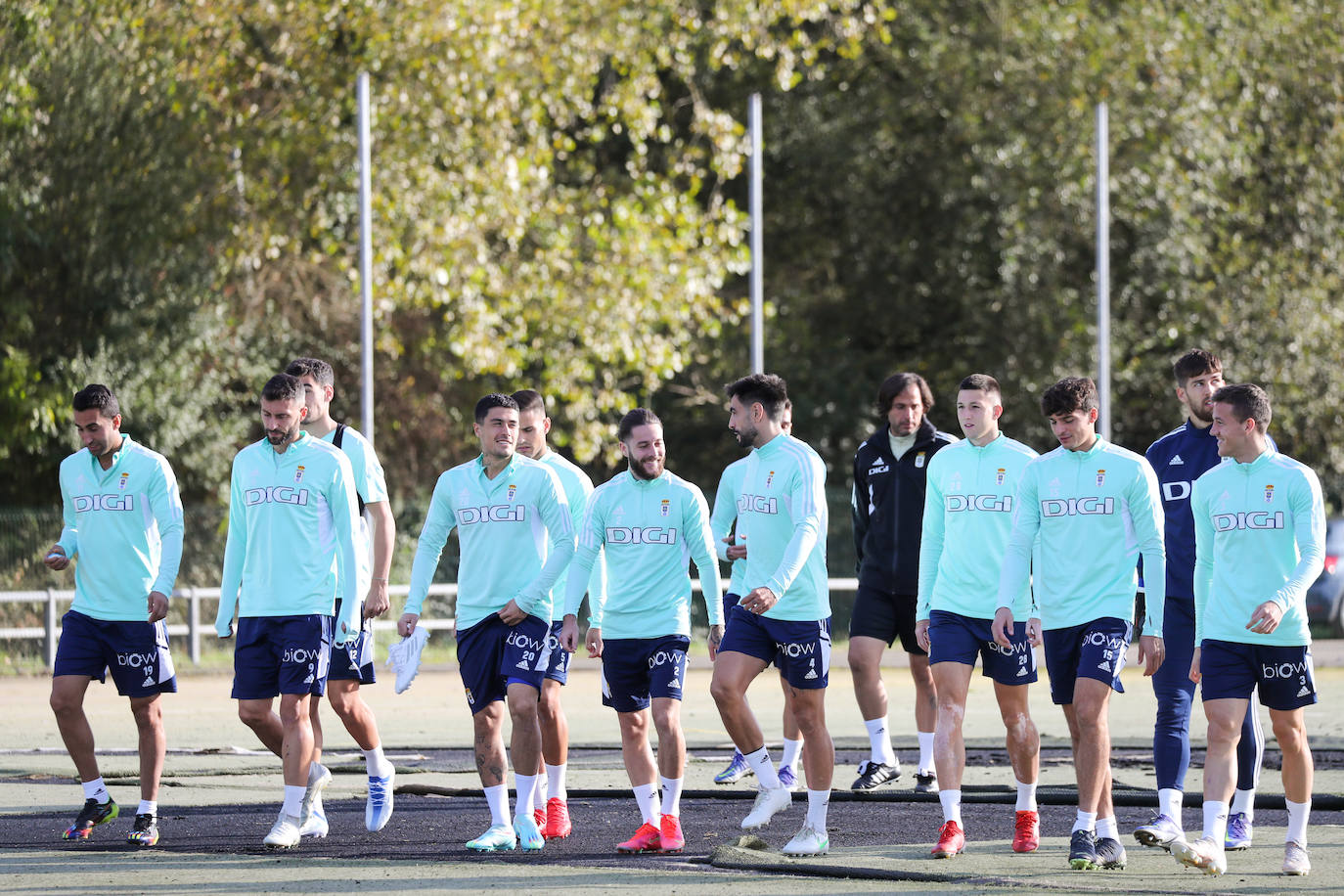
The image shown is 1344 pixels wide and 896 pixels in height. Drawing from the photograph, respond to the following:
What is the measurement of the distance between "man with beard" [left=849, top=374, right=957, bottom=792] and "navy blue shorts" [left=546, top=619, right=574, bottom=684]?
8.37ft

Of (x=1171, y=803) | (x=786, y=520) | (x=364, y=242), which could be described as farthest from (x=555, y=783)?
(x=364, y=242)

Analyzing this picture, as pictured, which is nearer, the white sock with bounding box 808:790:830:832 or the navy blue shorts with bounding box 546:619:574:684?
the white sock with bounding box 808:790:830:832

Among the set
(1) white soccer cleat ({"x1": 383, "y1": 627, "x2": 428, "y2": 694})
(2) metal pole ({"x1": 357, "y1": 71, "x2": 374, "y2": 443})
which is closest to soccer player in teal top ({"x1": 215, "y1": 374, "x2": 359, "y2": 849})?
(1) white soccer cleat ({"x1": 383, "y1": 627, "x2": 428, "y2": 694})

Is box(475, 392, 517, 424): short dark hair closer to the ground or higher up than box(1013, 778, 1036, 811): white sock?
higher up

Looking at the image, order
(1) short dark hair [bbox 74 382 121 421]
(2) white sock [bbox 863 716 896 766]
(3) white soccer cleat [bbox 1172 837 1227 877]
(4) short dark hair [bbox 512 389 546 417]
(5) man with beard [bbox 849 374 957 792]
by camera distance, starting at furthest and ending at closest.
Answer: (5) man with beard [bbox 849 374 957 792] → (2) white sock [bbox 863 716 896 766] → (4) short dark hair [bbox 512 389 546 417] → (1) short dark hair [bbox 74 382 121 421] → (3) white soccer cleat [bbox 1172 837 1227 877]

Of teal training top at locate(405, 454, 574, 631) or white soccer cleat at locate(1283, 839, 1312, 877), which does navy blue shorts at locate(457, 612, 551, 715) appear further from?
white soccer cleat at locate(1283, 839, 1312, 877)

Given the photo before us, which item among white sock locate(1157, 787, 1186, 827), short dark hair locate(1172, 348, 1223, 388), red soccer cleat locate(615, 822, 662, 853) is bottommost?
red soccer cleat locate(615, 822, 662, 853)

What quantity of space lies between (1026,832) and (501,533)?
2640mm

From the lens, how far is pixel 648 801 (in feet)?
27.6

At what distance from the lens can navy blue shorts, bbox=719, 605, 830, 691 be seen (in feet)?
28.3

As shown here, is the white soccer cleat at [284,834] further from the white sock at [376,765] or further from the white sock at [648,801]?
the white sock at [648,801]

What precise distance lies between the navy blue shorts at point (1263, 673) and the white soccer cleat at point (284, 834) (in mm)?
3859

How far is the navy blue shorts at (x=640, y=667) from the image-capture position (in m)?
8.54

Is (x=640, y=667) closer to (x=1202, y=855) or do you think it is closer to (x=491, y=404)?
(x=491, y=404)
